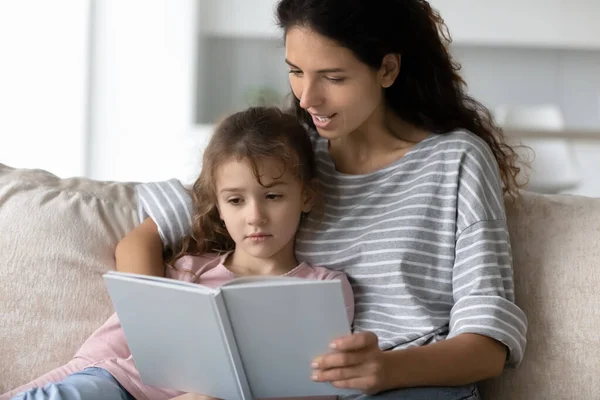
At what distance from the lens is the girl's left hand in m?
1.32

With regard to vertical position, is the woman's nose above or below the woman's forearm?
above

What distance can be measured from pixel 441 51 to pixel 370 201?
344mm

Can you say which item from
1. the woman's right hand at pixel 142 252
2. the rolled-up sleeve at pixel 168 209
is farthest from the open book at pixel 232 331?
the rolled-up sleeve at pixel 168 209

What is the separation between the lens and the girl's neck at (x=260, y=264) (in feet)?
5.66

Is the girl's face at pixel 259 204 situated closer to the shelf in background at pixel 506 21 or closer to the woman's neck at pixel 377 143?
the woman's neck at pixel 377 143

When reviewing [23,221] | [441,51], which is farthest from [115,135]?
[441,51]

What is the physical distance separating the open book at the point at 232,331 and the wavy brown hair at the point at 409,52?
54 cm

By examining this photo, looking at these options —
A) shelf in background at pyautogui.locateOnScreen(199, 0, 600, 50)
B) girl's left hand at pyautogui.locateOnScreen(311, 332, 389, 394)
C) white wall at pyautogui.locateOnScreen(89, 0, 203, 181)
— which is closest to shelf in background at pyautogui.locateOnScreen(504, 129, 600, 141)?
shelf in background at pyautogui.locateOnScreen(199, 0, 600, 50)

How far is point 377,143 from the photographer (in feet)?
5.79

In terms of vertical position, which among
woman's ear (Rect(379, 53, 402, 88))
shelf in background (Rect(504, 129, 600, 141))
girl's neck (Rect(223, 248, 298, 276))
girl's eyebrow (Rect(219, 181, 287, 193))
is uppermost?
woman's ear (Rect(379, 53, 402, 88))

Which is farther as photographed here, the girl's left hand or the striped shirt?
the striped shirt

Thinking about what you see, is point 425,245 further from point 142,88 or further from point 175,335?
point 142,88

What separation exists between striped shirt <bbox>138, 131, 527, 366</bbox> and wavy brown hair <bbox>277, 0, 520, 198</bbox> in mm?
89

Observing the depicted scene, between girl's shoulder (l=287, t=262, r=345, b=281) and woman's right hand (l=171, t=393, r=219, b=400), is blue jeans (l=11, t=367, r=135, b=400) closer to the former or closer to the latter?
woman's right hand (l=171, t=393, r=219, b=400)
